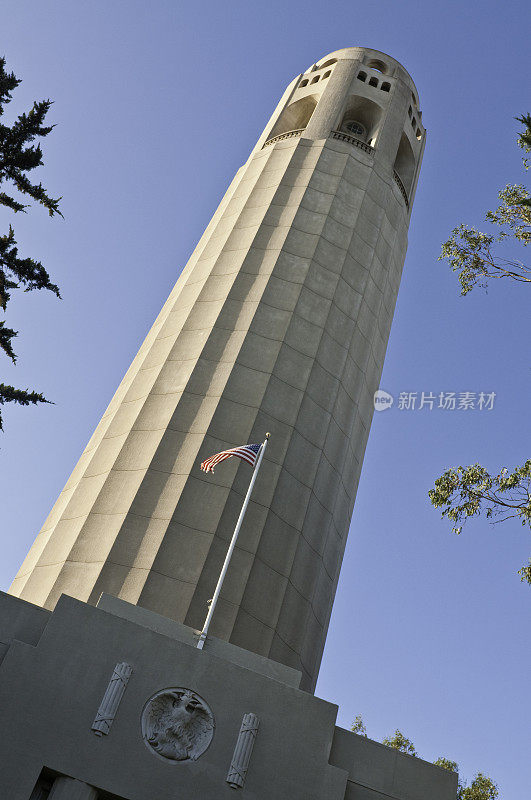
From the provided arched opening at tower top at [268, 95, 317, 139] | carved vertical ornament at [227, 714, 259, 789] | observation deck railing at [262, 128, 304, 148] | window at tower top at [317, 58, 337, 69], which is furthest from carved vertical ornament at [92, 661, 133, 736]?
window at tower top at [317, 58, 337, 69]

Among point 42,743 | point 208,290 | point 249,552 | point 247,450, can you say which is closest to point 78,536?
point 249,552

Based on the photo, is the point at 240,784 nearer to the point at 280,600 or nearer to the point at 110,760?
the point at 110,760

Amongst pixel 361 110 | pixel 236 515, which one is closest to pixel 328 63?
pixel 361 110

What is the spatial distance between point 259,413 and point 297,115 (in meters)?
25.7

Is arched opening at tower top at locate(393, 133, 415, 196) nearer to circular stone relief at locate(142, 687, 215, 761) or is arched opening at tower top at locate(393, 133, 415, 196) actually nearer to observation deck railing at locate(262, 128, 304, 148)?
observation deck railing at locate(262, 128, 304, 148)

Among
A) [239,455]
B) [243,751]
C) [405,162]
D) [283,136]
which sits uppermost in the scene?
[405,162]

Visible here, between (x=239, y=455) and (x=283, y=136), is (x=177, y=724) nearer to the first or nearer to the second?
(x=239, y=455)

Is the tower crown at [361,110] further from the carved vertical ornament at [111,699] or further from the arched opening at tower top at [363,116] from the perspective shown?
the carved vertical ornament at [111,699]

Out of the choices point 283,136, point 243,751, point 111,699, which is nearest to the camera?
point 111,699

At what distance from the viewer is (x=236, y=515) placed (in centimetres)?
2591

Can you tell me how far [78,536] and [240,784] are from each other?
10725mm

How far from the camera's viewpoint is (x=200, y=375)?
30.2m

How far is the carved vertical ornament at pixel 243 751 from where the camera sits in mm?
17953

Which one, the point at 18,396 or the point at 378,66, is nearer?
the point at 18,396
